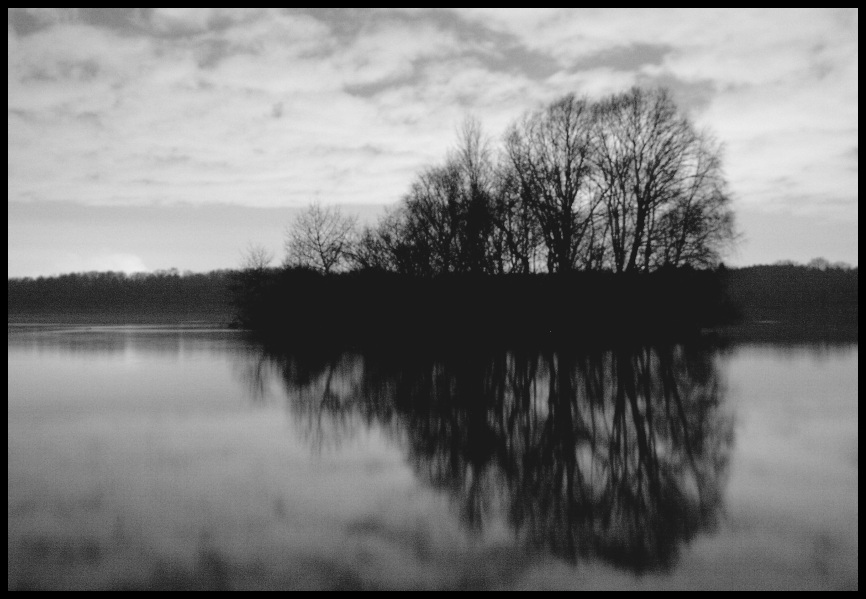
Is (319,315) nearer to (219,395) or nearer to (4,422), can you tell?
(219,395)

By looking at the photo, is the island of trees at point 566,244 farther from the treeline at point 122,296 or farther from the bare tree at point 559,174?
the treeline at point 122,296

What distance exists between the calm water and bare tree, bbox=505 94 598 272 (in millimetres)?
19686

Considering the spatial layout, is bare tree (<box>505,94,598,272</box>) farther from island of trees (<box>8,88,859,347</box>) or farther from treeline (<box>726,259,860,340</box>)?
treeline (<box>726,259,860,340</box>)

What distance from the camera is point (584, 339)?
32094 millimetres

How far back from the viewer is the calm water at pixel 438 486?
535 cm

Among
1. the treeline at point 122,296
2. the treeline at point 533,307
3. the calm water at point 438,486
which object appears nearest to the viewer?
the calm water at point 438,486

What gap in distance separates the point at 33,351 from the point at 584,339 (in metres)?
21.2

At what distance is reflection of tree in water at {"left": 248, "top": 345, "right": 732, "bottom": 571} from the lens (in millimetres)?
6305

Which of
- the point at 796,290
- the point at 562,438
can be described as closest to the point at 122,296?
the point at 796,290

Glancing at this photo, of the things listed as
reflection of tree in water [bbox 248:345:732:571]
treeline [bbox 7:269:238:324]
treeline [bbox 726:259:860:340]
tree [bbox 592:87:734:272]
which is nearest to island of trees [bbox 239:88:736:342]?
tree [bbox 592:87:734:272]

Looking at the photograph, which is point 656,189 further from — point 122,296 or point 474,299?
point 122,296

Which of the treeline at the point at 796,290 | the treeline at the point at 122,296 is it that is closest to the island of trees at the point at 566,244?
the treeline at the point at 796,290

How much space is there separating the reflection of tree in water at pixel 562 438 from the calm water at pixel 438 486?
0.13 ft

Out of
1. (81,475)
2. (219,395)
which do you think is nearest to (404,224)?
(219,395)
